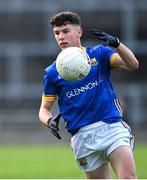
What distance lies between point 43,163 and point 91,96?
8.61 metres

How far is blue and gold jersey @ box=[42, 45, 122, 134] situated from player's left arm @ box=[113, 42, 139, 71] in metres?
0.07

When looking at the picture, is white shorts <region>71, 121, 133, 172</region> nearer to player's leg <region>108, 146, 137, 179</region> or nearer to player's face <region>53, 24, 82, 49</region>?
player's leg <region>108, 146, 137, 179</region>

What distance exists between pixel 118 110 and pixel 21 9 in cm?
2111

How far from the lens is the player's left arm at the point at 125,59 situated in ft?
27.9

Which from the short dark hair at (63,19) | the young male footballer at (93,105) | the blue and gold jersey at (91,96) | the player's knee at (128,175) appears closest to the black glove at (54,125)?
the young male footballer at (93,105)

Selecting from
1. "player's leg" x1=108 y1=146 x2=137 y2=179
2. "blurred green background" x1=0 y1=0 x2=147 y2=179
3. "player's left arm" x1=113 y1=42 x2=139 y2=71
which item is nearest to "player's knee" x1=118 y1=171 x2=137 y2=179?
"player's leg" x1=108 y1=146 x2=137 y2=179

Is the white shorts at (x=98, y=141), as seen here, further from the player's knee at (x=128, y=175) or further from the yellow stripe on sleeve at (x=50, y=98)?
the yellow stripe on sleeve at (x=50, y=98)

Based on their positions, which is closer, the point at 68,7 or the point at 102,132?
the point at 102,132

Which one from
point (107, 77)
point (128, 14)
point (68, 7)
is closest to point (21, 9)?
point (68, 7)

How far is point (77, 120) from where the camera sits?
872cm

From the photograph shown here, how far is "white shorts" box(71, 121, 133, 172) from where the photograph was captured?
28.1 feet

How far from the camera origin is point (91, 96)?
8711mm

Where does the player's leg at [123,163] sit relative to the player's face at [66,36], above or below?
below

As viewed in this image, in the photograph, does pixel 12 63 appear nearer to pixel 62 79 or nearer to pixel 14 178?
pixel 14 178
